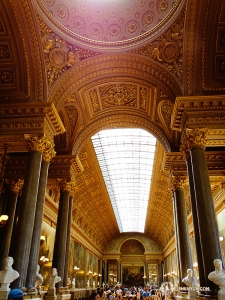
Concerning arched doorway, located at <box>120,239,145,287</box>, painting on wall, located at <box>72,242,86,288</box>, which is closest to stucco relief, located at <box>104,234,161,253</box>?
arched doorway, located at <box>120,239,145,287</box>

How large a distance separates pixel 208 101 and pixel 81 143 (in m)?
6.55

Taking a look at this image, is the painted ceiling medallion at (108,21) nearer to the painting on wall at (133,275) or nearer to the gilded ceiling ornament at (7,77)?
the gilded ceiling ornament at (7,77)

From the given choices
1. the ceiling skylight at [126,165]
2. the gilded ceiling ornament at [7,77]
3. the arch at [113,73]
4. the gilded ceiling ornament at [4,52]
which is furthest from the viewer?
the ceiling skylight at [126,165]

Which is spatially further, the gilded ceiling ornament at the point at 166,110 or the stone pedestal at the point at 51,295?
the gilded ceiling ornament at the point at 166,110

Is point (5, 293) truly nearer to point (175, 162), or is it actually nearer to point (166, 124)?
point (175, 162)

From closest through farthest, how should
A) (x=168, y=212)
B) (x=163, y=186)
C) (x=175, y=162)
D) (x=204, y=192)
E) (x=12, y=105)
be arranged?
(x=204, y=192)
(x=12, y=105)
(x=175, y=162)
(x=163, y=186)
(x=168, y=212)

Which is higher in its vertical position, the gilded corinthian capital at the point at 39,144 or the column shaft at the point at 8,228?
the gilded corinthian capital at the point at 39,144

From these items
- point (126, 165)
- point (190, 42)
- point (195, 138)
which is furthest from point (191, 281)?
point (126, 165)

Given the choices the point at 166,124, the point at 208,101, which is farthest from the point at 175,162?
the point at 208,101

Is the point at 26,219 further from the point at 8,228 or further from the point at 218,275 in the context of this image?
the point at 218,275

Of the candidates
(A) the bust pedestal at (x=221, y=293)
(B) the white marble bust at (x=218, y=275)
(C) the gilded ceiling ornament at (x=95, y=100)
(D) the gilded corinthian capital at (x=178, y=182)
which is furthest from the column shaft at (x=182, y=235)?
(C) the gilded ceiling ornament at (x=95, y=100)

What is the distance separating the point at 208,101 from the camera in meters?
9.25

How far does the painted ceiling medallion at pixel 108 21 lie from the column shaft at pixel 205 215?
15.8 feet

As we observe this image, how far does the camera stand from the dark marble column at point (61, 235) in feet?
36.4
